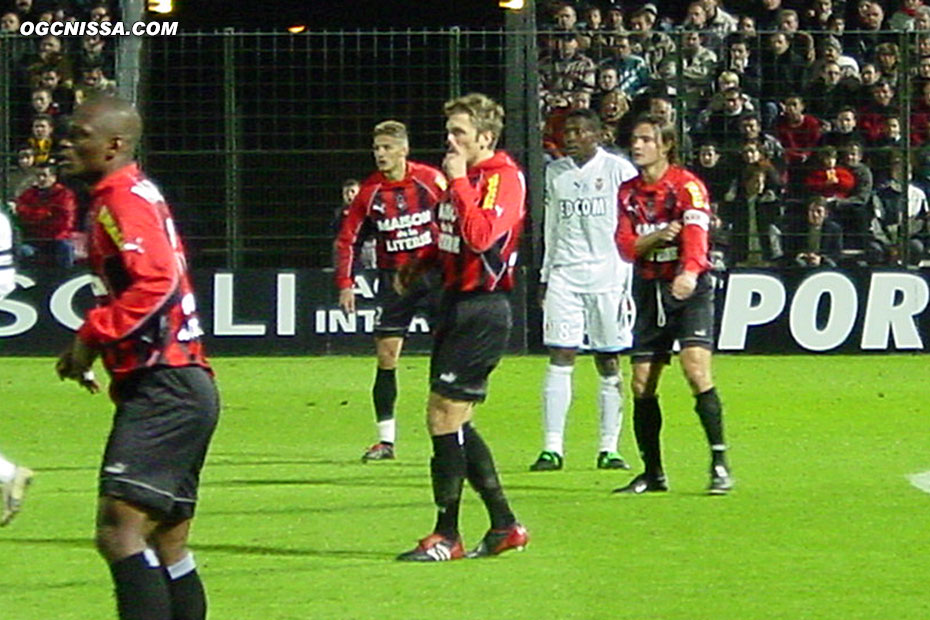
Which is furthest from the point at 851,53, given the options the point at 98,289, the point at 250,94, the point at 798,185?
the point at 98,289

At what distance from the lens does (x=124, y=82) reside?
21.4m

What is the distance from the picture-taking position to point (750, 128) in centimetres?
2141

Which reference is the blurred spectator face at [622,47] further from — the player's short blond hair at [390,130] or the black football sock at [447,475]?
the black football sock at [447,475]

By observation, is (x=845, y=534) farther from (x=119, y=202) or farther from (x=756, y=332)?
(x=756, y=332)

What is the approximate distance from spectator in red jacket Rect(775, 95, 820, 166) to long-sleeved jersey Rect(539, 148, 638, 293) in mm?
8362

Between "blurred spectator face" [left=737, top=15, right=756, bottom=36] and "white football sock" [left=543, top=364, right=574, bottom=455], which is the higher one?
"blurred spectator face" [left=737, top=15, right=756, bottom=36]

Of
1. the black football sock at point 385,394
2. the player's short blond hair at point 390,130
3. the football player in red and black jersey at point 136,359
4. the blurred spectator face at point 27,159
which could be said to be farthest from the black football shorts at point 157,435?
the blurred spectator face at point 27,159

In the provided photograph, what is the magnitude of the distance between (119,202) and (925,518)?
5513 mm

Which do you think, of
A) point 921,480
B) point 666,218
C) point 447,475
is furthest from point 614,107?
point 447,475

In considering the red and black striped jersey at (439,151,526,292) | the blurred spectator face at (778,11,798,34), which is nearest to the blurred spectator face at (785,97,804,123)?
the blurred spectator face at (778,11,798,34)

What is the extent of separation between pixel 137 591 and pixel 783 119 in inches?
624

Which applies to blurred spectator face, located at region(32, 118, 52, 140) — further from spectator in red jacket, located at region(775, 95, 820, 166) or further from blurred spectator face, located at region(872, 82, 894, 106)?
blurred spectator face, located at region(872, 82, 894, 106)

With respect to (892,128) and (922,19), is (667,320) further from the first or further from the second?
(922,19)

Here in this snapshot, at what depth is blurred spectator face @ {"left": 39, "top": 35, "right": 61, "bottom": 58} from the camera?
843 inches
